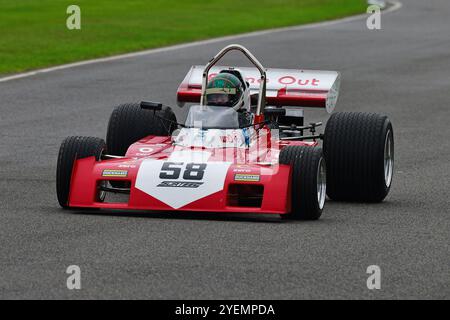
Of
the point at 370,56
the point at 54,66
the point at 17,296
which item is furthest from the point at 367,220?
the point at 370,56

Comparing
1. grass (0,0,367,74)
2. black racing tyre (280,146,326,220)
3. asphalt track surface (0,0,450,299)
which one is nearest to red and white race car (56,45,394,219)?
black racing tyre (280,146,326,220)

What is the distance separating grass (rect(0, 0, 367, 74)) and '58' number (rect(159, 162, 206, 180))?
13.2 meters

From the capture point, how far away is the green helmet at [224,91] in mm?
12562

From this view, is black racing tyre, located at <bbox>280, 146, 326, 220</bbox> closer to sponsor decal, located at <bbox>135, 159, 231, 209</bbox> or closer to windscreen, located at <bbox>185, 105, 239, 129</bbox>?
sponsor decal, located at <bbox>135, 159, 231, 209</bbox>

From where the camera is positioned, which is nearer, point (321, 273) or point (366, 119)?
point (321, 273)

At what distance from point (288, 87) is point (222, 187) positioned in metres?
3.09

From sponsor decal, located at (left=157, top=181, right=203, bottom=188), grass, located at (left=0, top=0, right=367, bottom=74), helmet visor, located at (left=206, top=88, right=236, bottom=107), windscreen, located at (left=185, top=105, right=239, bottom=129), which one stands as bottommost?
grass, located at (left=0, top=0, right=367, bottom=74)

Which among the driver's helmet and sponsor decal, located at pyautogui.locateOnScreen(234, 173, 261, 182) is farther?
the driver's helmet

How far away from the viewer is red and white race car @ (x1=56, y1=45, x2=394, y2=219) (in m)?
11.2

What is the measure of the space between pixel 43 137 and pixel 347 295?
355 inches

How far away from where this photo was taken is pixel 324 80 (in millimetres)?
14102

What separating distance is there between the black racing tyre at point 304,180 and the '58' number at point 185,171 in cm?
65

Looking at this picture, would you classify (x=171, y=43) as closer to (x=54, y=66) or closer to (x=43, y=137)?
(x=54, y=66)

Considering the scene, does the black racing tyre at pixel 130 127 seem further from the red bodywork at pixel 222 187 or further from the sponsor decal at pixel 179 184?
the sponsor decal at pixel 179 184
